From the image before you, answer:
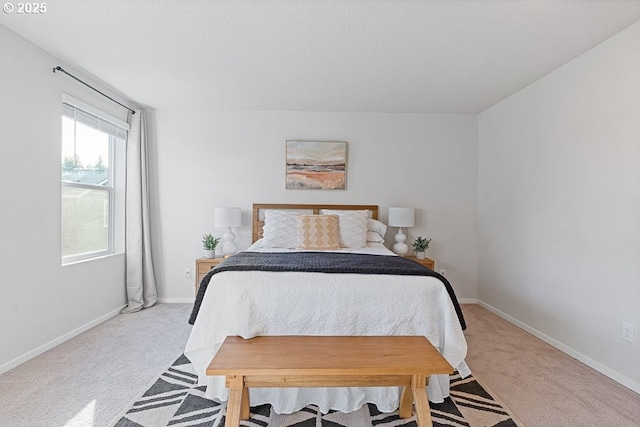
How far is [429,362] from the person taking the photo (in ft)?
4.63

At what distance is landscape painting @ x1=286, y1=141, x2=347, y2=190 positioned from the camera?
3.77 metres

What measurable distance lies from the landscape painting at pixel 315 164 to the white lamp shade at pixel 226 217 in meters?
0.76

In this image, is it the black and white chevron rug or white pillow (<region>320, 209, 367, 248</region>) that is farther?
white pillow (<region>320, 209, 367, 248</region>)

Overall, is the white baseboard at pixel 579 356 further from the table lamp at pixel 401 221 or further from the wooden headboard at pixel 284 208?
the wooden headboard at pixel 284 208

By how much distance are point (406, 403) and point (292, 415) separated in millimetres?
Result: 642

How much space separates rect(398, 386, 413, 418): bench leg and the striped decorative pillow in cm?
160

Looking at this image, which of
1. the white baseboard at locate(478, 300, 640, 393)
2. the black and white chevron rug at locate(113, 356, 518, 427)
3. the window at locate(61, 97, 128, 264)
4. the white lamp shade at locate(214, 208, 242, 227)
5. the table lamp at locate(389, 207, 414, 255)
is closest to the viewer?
the black and white chevron rug at locate(113, 356, 518, 427)

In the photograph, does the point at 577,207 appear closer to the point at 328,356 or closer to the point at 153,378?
the point at 328,356

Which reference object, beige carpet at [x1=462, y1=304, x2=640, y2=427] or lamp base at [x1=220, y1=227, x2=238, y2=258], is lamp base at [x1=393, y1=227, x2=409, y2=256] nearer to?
beige carpet at [x1=462, y1=304, x2=640, y2=427]

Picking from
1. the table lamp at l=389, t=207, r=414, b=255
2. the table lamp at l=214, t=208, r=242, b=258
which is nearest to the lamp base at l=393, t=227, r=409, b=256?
the table lamp at l=389, t=207, r=414, b=255

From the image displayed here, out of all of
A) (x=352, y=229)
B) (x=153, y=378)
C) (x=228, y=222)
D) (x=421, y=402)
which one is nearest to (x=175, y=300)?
(x=228, y=222)

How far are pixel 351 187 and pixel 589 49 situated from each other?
2.46 meters

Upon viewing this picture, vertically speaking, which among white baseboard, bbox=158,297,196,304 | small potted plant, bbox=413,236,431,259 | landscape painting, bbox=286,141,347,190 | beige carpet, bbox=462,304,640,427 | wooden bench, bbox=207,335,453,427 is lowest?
beige carpet, bbox=462,304,640,427

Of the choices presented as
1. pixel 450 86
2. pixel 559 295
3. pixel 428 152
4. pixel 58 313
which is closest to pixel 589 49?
pixel 450 86
